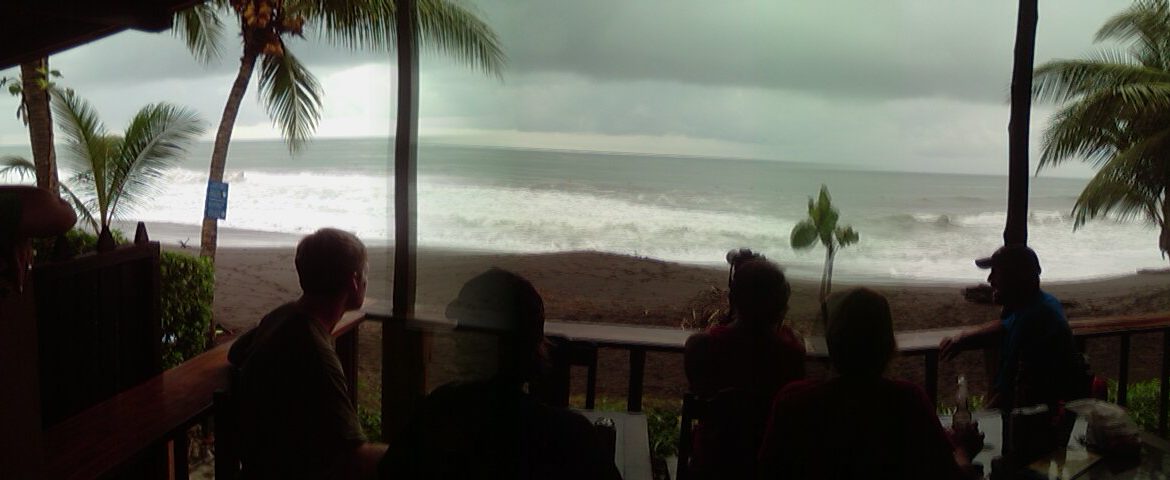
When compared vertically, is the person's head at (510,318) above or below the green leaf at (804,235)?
below

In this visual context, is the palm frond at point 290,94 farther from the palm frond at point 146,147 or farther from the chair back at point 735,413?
the chair back at point 735,413

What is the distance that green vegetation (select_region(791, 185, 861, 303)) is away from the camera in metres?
3.52

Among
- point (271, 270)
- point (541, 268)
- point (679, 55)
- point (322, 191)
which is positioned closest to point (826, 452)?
point (541, 268)

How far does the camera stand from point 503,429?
1363mm

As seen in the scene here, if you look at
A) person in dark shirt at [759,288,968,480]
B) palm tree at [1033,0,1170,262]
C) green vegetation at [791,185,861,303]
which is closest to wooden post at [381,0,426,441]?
person in dark shirt at [759,288,968,480]

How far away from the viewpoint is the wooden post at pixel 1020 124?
284 centimetres

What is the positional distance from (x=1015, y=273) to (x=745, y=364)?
39.1 inches

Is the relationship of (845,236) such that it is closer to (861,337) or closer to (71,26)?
(861,337)

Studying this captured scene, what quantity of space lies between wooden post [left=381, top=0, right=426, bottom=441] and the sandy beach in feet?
0.21

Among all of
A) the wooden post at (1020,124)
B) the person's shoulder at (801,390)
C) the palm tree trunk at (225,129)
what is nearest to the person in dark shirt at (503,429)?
the person's shoulder at (801,390)

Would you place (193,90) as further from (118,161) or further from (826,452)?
(826,452)

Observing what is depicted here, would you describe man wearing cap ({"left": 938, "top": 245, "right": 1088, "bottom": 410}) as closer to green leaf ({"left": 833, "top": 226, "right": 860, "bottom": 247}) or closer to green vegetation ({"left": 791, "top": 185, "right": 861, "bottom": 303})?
green vegetation ({"left": 791, "top": 185, "right": 861, "bottom": 303})

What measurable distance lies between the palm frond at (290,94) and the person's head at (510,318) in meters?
7.33

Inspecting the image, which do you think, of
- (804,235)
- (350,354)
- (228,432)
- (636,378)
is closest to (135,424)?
(228,432)
